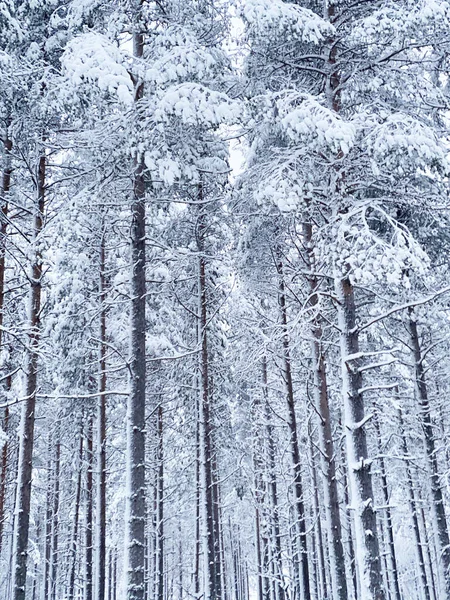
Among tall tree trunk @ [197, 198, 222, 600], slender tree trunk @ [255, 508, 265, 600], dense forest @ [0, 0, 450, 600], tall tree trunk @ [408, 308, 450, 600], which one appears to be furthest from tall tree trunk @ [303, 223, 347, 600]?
slender tree trunk @ [255, 508, 265, 600]

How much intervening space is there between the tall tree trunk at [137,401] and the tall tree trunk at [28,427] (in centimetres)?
181

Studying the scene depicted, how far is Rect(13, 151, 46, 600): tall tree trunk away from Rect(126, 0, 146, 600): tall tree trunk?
1.81 meters

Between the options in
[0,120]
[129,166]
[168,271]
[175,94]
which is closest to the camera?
[175,94]

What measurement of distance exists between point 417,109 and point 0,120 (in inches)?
335

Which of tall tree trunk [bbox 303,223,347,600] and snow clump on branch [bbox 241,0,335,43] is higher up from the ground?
snow clump on branch [bbox 241,0,335,43]

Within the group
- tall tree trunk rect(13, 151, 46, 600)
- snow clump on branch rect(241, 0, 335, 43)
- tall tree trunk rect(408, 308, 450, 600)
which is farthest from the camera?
tall tree trunk rect(408, 308, 450, 600)

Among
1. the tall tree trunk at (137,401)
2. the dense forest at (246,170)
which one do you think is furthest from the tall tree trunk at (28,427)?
the tall tree trunk at (137,401)

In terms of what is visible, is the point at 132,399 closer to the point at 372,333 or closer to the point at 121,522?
the point at 372,333

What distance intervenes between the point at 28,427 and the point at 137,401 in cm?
305

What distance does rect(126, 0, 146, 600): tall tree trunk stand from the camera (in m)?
7.46

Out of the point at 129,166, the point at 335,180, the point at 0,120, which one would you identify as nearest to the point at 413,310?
the point at 335,180

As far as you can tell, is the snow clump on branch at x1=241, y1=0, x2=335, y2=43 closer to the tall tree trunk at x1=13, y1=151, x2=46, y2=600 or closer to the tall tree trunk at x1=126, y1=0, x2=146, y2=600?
the tall tree trunk at x1=126, y1=0, x2=146, y2=600

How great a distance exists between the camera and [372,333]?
46.5 ft

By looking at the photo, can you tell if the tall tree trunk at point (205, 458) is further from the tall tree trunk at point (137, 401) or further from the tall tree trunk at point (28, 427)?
the tall tree trunk at point (28, 427)
